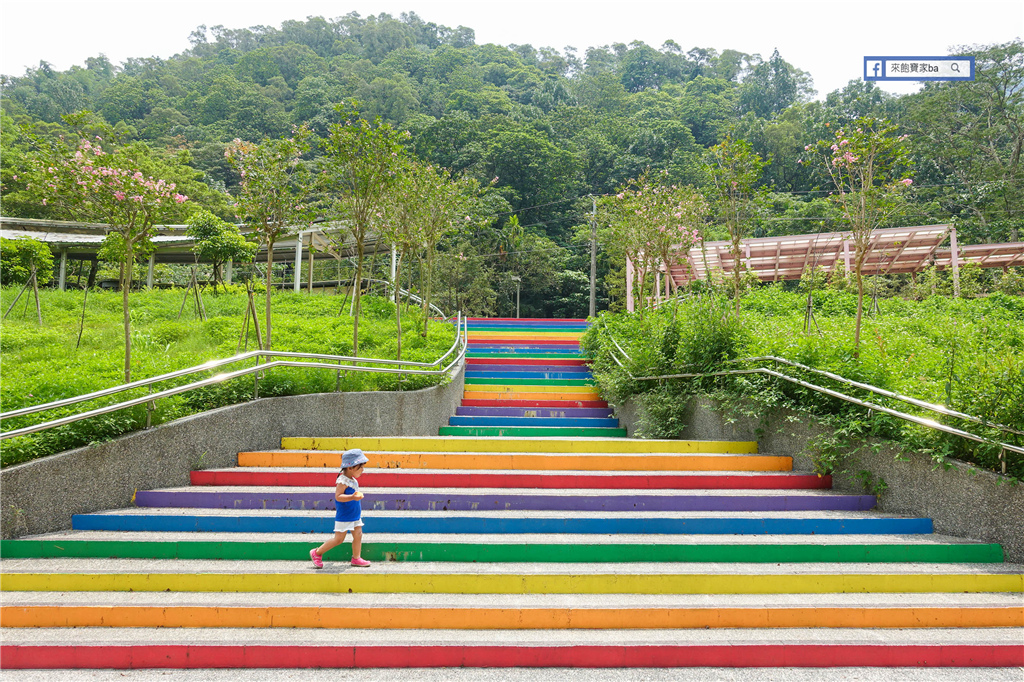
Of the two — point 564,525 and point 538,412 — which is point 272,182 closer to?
point 538,412

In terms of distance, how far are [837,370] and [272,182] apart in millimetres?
7033

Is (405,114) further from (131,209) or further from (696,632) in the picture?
(696,632)

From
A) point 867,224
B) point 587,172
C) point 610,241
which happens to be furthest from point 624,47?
point 867,224

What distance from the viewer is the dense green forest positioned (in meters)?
30.0

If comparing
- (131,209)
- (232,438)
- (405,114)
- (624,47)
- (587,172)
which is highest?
(624,47)

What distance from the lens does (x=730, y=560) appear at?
4.50m

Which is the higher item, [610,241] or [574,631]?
[610,241]

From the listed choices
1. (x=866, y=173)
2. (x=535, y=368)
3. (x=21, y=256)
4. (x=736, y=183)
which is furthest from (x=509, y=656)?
(x=21, y=256)

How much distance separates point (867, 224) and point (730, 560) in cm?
480

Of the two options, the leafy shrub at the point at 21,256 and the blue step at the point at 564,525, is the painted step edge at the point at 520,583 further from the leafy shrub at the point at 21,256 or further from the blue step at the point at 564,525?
the leafy shrub at the point at 21,256

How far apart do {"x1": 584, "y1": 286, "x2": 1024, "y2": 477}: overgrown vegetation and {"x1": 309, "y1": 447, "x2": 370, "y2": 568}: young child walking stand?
4.32m

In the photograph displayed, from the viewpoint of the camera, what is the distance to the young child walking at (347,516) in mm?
4266

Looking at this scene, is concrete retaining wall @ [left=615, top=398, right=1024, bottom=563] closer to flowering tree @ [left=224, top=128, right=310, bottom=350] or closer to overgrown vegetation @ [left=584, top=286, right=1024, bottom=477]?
overgrown vegetation @ [left=584, top=286, right=1024, bottom=477]

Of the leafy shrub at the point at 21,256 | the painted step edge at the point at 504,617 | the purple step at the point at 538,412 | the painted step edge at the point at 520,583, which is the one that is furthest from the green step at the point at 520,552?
the leafy shrub at the point at 21,256
